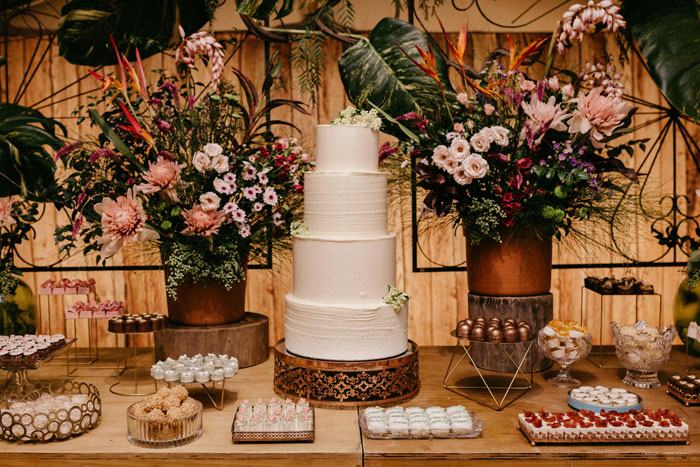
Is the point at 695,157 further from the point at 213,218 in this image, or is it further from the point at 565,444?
the point at 213,218

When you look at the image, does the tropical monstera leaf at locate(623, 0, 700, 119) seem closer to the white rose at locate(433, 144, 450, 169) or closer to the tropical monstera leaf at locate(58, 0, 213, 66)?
the white rose at locate(433, 144, 450, 169)

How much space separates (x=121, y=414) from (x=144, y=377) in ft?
1.17

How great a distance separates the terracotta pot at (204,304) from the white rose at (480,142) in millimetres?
930

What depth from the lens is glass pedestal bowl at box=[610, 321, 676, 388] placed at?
1975mm

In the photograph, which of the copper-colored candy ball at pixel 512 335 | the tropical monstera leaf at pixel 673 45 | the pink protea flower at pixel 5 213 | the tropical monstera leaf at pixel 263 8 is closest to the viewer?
the copper-colored candy ball at pixel 512 335

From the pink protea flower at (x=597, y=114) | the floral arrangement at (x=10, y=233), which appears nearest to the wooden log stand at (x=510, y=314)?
the pink protea flower at (x=597, y=114)

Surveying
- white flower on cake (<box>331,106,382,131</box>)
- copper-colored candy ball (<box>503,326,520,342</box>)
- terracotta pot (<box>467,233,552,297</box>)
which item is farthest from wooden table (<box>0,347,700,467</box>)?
white flower on cake (<box>331,106,382,131</box>)

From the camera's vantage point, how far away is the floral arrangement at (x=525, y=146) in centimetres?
192

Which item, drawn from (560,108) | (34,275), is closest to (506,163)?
(560,108)

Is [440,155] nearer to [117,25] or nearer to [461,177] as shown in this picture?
[461,177]

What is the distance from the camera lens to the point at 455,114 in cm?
213

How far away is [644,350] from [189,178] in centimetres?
153

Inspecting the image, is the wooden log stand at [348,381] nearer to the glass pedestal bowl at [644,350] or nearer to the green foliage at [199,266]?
the green foliage at [199,266]

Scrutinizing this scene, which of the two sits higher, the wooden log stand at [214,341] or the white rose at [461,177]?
the white rose at [461,177]
